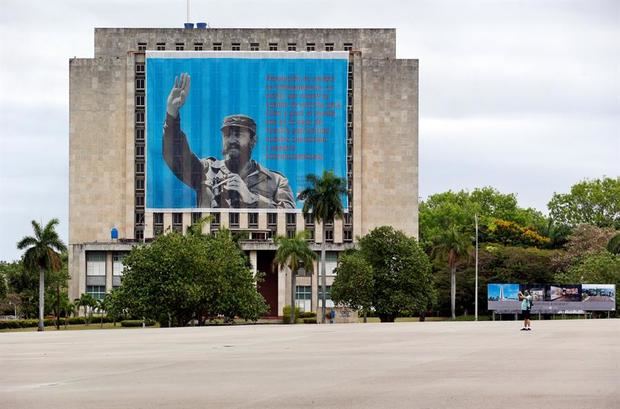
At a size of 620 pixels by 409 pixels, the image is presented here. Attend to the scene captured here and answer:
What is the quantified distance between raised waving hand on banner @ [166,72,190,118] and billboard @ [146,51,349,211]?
0.37 feet

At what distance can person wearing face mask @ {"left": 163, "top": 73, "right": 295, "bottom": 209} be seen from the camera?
140875 millimetres

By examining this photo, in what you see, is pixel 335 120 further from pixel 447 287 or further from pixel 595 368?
pixel 595 368

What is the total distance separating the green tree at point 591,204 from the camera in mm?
159375

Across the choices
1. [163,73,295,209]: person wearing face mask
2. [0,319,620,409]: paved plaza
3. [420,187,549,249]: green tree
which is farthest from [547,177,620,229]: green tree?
[0,319,620,409]: paved plaza

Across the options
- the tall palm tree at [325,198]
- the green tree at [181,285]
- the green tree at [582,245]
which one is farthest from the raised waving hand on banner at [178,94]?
the green tree at [181,285]

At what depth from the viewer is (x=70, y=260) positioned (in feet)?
459

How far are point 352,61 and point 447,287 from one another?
3352cm

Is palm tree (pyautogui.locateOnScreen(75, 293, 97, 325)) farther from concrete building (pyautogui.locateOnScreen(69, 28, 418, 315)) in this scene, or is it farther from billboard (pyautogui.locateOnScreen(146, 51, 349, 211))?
billboard (pyautogui.locateOnScreen(146, 51, 349, 211))

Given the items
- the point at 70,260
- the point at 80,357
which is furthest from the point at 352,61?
the point at 80,357

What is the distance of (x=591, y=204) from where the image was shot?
162 meters

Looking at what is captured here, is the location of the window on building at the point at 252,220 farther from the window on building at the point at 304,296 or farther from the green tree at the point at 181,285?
the green tree at the point at 181,285

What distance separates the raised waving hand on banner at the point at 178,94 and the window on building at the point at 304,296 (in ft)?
78.4

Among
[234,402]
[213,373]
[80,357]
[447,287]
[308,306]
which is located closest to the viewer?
[234,402]

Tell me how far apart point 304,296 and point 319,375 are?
116 meters
